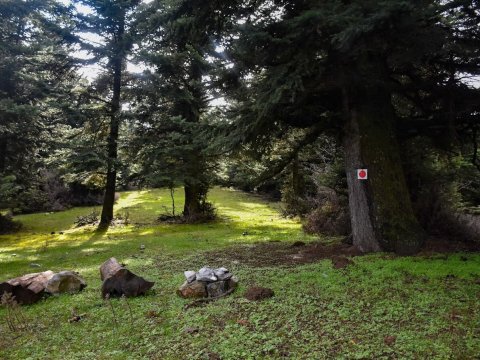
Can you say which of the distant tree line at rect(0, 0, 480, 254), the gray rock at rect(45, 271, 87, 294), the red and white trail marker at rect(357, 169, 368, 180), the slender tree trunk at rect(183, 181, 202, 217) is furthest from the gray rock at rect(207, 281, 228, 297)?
the slender tree trunk at rect(183, 181, 202, 217)

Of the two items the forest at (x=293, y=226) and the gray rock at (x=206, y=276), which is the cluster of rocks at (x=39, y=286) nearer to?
the forest at (x=293, y=226)

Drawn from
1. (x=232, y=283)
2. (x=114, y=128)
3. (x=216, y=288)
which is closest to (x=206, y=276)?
(x=216, y=288)

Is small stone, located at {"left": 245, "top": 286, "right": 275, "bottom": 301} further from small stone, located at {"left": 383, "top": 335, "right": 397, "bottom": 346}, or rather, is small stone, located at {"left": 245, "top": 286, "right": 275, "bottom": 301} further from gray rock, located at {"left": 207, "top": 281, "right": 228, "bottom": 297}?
small stone, located at {"left": 383, "top": 335, "right": 397, "bottom": 346}

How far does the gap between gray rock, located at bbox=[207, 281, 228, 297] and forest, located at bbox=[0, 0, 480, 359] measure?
1.5 inches

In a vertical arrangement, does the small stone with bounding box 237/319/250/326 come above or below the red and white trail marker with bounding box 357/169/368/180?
below

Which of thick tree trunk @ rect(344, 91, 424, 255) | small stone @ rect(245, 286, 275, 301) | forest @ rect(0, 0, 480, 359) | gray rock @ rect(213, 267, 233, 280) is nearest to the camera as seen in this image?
forest @ rect(0, 0, 480, 359)

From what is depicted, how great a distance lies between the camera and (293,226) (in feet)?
48.8

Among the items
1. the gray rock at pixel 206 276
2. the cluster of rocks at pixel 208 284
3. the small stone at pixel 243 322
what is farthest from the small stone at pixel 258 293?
the small stone at pixel 243 322

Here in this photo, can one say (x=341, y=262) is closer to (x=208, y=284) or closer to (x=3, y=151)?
(x=208, y=284)

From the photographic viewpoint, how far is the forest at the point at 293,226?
427 centimetres

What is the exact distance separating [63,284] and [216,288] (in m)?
2.78

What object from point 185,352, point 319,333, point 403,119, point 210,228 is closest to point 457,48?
point 403,119

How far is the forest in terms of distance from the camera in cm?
427

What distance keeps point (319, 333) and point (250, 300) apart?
1.37 metres
